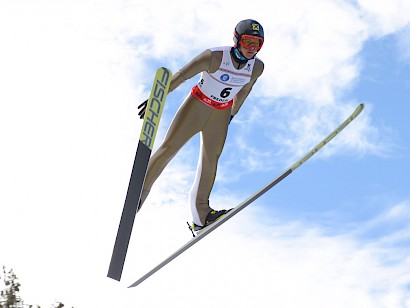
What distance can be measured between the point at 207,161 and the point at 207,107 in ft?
2.48

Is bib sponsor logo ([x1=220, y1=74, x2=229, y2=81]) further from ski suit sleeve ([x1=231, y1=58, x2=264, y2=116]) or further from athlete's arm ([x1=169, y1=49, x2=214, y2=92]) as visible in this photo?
ski suit sleeve ([x1=231, y1=58, x2=264, y2=116])

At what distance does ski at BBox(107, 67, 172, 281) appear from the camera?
287 inches

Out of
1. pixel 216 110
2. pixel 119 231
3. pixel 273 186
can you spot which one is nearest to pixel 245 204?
pixel 273 186

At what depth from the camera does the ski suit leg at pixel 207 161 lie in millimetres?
8453

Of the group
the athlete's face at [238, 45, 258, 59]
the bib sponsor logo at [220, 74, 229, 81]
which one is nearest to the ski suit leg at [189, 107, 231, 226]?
the bib sponsor logo at [220, 74, 229, 81]

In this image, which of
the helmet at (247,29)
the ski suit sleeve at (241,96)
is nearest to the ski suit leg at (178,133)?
the ski suit sleeve at (241,96)

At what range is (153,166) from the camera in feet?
26.9

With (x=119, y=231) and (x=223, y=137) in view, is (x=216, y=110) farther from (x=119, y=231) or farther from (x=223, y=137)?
(x=119, y=231)

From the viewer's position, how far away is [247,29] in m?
7.91

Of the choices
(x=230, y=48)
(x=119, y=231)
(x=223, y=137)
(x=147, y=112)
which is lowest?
(x=119, y=231)

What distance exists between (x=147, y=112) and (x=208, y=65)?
1.16 m

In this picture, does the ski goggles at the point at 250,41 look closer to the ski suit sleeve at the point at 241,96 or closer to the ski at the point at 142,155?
the ski suit sleeve at the point at 241,96

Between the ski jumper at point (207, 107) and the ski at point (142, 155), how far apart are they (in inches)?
18.3

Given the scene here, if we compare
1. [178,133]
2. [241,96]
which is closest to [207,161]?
[178,133]
